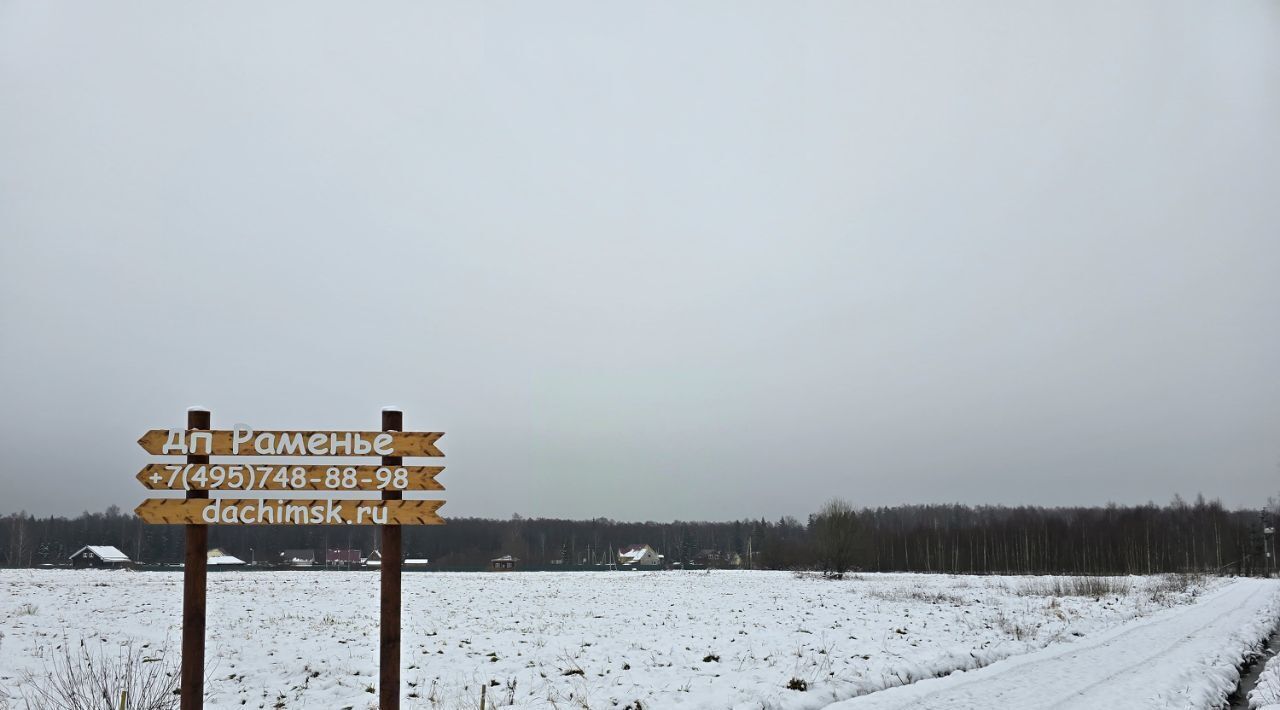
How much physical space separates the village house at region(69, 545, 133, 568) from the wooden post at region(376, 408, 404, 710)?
104238 millimetres

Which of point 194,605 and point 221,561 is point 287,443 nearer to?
point 194,605

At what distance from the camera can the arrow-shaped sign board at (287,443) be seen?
976cm

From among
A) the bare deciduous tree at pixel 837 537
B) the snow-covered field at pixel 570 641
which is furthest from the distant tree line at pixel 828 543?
the snow-covered field at pixel 570 641

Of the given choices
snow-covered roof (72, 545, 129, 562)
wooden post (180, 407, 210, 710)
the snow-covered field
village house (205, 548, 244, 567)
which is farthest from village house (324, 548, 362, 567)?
wooden post (180, 407, 210, 710)

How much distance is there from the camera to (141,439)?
9.77 metres

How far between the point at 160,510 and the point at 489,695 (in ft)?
20.2

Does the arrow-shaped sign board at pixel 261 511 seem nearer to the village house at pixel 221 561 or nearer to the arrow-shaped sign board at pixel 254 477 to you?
the arrow-shaped sign board at pixel 254 477

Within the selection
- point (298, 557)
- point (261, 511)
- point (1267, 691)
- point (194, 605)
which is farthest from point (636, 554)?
point (261, 511)

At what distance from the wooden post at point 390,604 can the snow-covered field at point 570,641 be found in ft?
9.37

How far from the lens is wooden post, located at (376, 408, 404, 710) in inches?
382

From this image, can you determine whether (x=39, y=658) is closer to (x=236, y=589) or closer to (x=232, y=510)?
(x=232, y=510)

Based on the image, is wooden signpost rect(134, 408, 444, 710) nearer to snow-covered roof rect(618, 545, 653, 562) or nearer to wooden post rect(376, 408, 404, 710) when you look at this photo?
wooden post rect(376, 408, 404, 710)

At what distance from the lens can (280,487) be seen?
9.75m

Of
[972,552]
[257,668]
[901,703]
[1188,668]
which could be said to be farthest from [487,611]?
[972,552]
